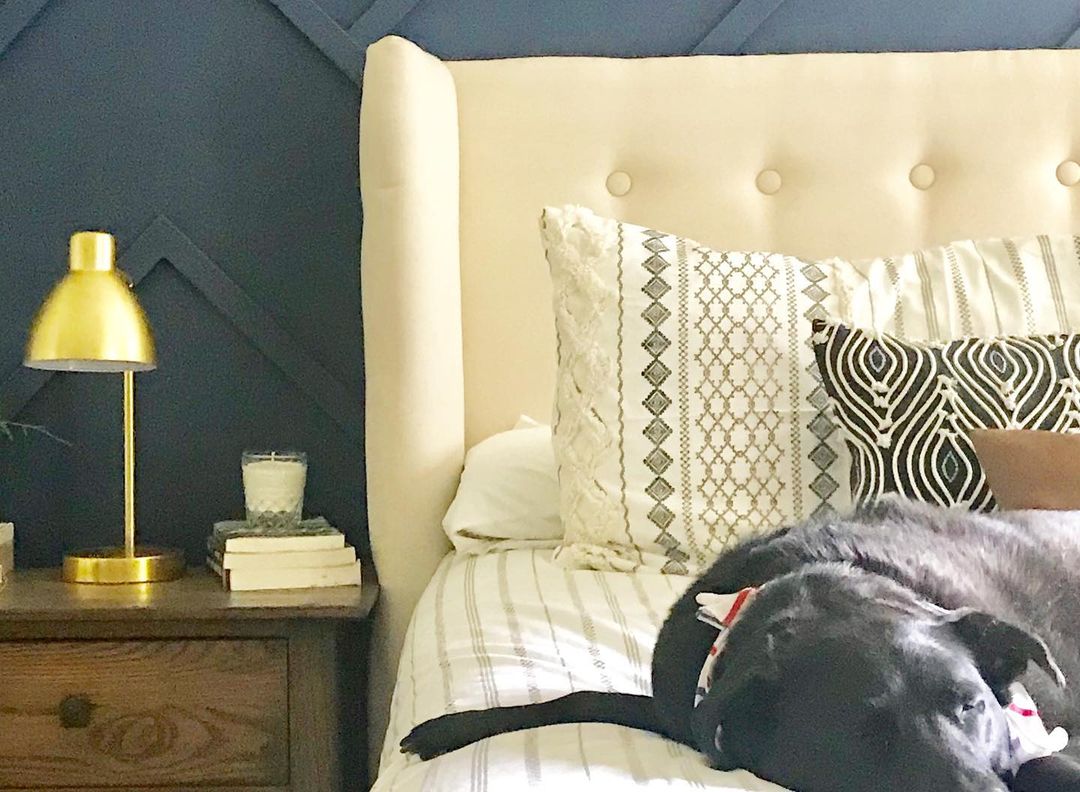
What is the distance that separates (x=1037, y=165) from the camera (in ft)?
6.31

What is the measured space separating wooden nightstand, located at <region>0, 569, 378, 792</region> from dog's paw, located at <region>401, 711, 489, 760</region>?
0.61 meters

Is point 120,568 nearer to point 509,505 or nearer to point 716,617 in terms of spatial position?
point 509,505

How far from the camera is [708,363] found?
153cm

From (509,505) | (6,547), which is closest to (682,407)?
(509,505)

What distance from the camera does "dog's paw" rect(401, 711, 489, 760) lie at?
92 centimetres

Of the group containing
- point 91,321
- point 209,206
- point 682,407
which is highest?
point 209,206

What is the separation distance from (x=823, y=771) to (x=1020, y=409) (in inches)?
29.5

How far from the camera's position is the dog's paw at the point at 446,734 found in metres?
0.92

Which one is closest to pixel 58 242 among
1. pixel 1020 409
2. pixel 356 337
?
pixel 356 337

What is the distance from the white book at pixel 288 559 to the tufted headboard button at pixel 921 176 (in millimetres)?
1049

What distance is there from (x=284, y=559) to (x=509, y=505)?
1.06 feet

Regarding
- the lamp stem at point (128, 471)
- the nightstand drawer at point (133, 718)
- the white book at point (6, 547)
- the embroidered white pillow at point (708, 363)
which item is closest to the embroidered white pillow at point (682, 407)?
the embroidered white pillow at point (708, 363)

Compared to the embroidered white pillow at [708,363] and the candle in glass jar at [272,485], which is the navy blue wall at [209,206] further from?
the embroidered white pillow at [708,363]

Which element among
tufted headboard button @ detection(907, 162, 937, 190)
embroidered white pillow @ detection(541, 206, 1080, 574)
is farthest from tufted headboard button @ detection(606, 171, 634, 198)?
tufted headboard button @ detection(907, 162, 937, 190)
